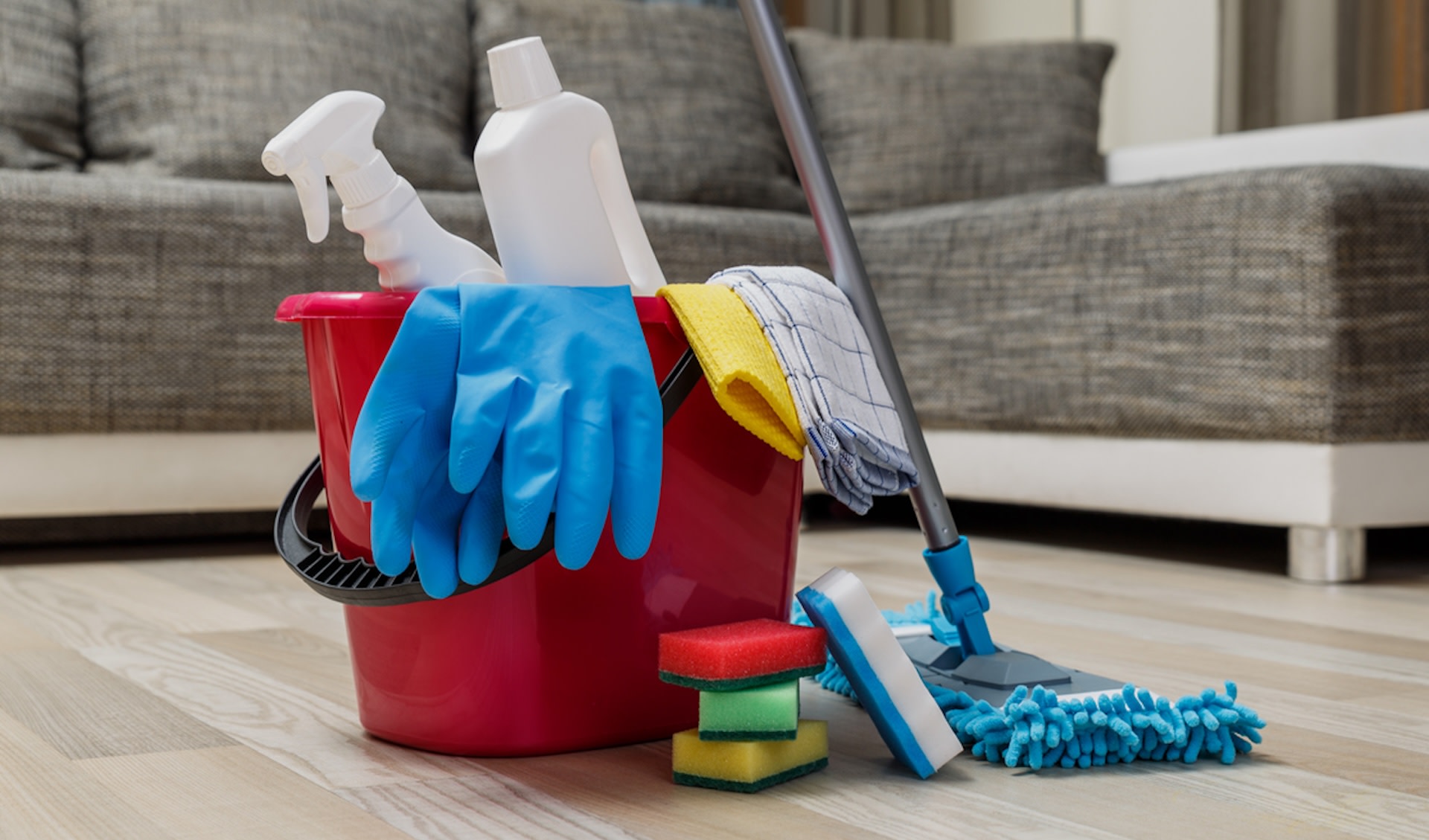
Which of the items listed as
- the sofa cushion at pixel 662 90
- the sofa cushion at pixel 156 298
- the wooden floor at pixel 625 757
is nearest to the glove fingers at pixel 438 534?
the wooden floor at pixel 625 757

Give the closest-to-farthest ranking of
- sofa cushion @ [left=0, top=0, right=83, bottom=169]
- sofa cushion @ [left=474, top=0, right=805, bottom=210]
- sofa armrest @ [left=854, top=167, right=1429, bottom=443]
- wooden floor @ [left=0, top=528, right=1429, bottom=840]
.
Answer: wooden floor @ [left=0, top=528, right=1429, bottom=840] < sofa armrest @ [left=854, top=167, right=1429, bottom=443] < sofa cushion @ [left=0, top=0, right=83, bottom=169] < sofa cushion @ [left=474, top=0, right=805, bottom=210]

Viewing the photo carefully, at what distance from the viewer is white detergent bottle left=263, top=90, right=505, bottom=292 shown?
76cm

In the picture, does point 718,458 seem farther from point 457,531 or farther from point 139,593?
point 139,593

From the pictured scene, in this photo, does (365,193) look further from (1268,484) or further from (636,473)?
(1268,484)

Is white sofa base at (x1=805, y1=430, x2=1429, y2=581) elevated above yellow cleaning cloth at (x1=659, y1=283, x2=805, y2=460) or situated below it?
below

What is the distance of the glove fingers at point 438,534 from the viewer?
705mm

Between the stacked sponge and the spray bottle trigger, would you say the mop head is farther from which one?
the spray bottle trigger

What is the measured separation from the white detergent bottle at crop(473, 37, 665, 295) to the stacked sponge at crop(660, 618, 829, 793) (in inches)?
8.2

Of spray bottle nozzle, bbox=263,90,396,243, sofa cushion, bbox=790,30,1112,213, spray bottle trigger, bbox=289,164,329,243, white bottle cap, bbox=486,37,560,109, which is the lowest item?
spray bottle trigger, bbox=289,164,329,243

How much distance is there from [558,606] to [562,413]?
0.14m

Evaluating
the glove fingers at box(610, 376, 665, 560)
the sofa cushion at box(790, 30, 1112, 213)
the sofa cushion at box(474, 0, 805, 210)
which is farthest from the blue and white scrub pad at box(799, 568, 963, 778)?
the sofa cushion at box(790, 30, 1112, 213)

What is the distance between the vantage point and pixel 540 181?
0.76 m

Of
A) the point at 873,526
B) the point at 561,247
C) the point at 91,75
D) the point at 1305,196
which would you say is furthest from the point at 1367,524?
the point at 91,75

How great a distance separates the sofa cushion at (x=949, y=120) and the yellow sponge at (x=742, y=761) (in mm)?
1726
